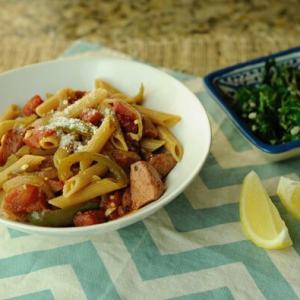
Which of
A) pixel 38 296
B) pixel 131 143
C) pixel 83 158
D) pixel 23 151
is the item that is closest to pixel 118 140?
pixel 131 143

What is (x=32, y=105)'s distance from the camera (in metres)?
1.74

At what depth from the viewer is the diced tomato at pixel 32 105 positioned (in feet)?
5.70

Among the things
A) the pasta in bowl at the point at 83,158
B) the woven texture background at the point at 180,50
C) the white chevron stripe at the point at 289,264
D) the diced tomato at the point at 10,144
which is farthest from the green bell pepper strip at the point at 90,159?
the woven texture background at the point at 180,50

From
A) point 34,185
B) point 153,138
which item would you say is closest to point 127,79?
point 153,138

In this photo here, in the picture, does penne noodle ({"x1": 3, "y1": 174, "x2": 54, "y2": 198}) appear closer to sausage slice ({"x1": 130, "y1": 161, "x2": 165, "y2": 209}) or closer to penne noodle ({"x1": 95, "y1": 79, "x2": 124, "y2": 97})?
sausage slice ({"x1": 130, "y1": 161, "x2": 165, "y2": 209})

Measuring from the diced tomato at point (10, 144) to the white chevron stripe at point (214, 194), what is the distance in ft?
1.70

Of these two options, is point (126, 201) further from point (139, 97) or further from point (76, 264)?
point (139, 97)

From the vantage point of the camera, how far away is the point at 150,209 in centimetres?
130

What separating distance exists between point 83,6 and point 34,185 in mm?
2007

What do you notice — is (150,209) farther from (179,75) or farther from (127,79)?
(179,75)

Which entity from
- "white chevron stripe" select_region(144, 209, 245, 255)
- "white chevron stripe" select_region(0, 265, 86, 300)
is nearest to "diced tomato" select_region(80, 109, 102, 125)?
"white chevron stripe" select_region(144, 209, 245, 255)

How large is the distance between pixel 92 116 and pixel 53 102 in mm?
199

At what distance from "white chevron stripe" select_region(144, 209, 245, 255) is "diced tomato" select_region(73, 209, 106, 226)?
173 millimetres

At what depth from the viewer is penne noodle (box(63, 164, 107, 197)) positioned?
1.39 m
